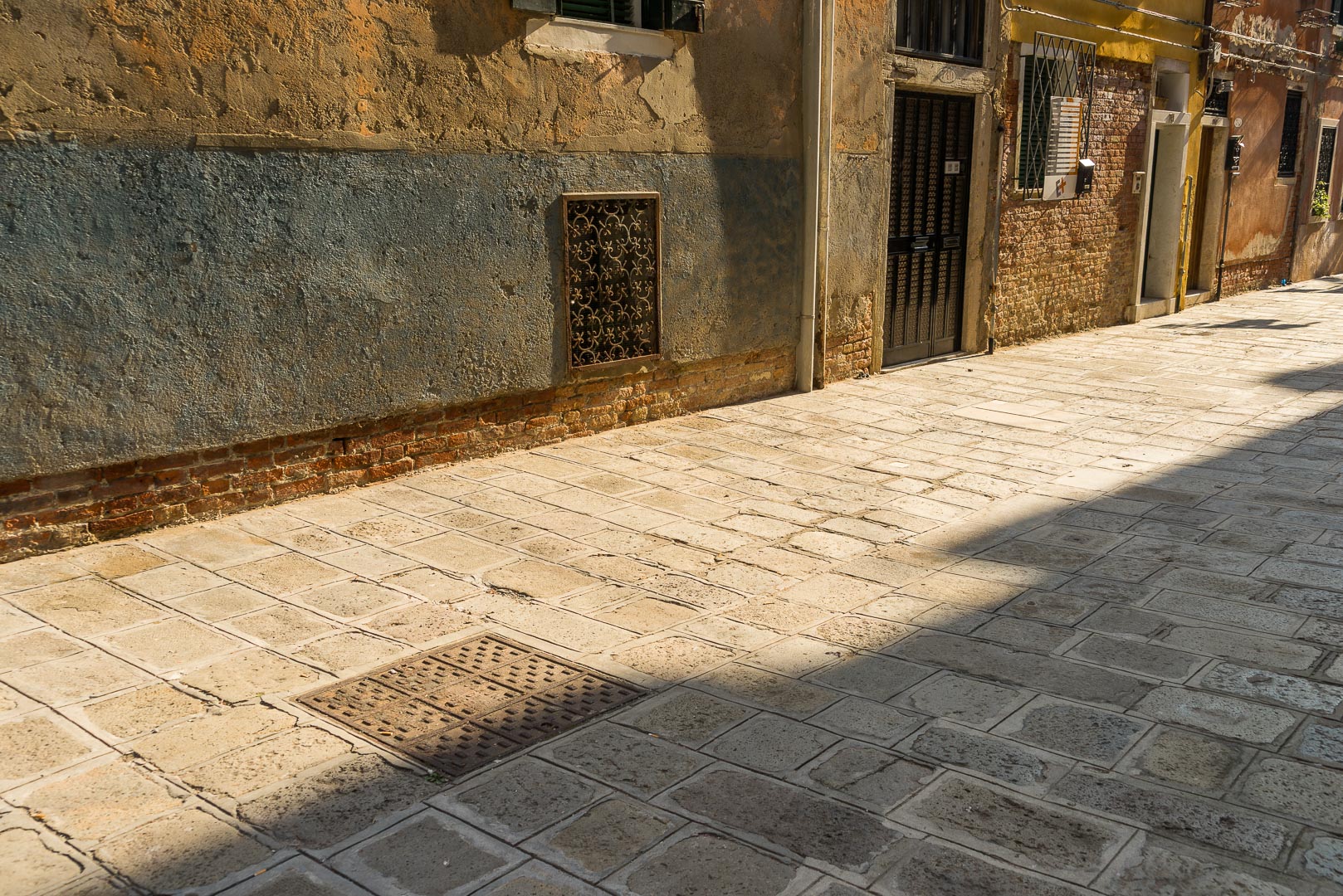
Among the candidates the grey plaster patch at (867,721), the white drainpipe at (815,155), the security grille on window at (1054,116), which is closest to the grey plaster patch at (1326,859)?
the grey plaster patch at (867,721)

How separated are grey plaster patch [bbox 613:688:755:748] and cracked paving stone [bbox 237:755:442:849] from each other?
0.70 meters

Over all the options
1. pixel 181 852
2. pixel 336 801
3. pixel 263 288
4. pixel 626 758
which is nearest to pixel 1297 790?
pixel 626 758

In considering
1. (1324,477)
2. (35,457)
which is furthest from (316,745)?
(1324,477)

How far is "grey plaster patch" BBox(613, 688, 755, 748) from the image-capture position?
3.48 m

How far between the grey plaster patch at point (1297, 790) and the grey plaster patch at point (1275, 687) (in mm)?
456

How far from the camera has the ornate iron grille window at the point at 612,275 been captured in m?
7.05

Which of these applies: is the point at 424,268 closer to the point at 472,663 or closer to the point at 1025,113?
the point at 472,663

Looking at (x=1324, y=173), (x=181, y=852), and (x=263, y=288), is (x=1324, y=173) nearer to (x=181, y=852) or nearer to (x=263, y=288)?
(x=263, y=288)

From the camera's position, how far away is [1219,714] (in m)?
3.62

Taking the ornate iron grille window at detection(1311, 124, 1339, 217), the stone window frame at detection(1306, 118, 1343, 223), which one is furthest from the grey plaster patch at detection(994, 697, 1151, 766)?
the ornate iron grille window at detection(1311, 124, 1339, 217)

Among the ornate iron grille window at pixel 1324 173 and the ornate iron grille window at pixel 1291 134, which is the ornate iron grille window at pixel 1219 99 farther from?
the ornate iron grille window at pixel 1324 173

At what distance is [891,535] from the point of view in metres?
5.64

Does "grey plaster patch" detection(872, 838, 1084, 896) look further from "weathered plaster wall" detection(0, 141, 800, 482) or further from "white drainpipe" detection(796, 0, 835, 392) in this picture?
"white drainpipe" detection(796, 0, 835, 392)

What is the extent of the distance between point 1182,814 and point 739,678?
1.47m
